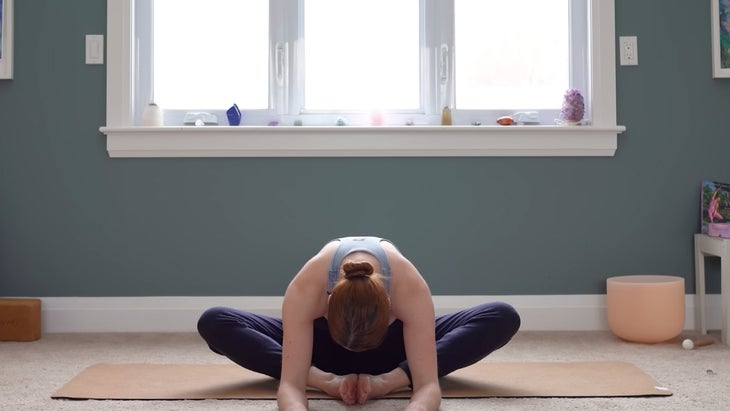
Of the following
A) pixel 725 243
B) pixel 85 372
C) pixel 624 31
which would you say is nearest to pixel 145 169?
pixel 85 372

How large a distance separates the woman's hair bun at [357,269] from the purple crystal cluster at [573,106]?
1678 millimetres

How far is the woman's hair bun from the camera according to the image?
1.80 m

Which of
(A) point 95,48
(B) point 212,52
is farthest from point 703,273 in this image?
(A) point 95,48

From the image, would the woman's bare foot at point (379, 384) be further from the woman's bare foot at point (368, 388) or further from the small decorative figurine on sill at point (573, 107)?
the small decorative figurine on sill at point (573, 107)

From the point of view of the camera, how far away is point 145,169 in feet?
10.5

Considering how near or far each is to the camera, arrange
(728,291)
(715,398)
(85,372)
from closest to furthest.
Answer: (715,398) < (85,372) < (728,291)

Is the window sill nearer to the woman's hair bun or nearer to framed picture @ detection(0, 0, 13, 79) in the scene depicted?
framed picture @ detection(0, 0, 13, 79)

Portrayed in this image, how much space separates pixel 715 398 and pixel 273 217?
1722 mm

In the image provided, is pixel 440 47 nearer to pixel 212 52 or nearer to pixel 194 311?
pixel 212 52

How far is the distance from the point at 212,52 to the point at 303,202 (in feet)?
2.35

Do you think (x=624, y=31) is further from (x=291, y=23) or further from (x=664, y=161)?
(x=291, y=23)

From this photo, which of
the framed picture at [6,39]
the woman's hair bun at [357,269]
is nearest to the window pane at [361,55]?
the framed picture at [6,39]

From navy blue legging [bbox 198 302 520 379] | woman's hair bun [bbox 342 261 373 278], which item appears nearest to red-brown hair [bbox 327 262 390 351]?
woman's hair bun [bbox 342 261 373 278]

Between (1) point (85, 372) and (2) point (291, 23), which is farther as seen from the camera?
(2) point (291, 23)
